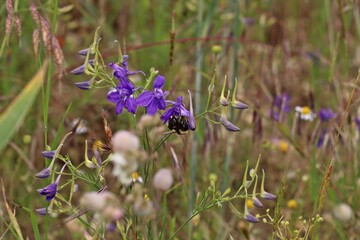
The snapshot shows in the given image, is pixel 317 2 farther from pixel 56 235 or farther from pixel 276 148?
pixel 56 235

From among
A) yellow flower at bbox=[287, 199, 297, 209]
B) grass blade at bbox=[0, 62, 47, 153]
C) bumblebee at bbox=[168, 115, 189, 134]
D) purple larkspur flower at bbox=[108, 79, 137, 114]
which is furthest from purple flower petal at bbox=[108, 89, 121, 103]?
yellow flower at bbox=[287, 199, 297, 209]

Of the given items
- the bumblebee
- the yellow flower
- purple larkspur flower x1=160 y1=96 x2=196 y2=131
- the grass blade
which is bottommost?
the yellow flower

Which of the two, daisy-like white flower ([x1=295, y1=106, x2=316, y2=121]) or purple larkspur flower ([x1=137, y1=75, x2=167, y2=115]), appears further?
daisy-like white flower ([x1=295, y1=106, x2=316, y2=121])

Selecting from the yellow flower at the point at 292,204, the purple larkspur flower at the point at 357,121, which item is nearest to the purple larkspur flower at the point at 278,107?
the purple larkspur flower at the point at 357,121

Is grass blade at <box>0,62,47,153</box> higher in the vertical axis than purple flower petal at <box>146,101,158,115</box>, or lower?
higher

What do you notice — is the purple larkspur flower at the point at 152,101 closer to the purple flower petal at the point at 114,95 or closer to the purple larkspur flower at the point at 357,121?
the purple flower petal at the point at 114,95

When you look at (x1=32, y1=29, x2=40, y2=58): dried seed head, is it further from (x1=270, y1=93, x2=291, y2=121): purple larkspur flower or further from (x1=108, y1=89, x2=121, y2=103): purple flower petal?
(x1=270, y1=93, x2=291, y2=121): purple larkspur flower

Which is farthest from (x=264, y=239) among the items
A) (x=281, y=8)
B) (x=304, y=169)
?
(x=281, y=8)

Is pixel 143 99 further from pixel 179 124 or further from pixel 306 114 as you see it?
pixel 306 114

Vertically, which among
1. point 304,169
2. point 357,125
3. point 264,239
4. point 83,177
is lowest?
point 264,239
